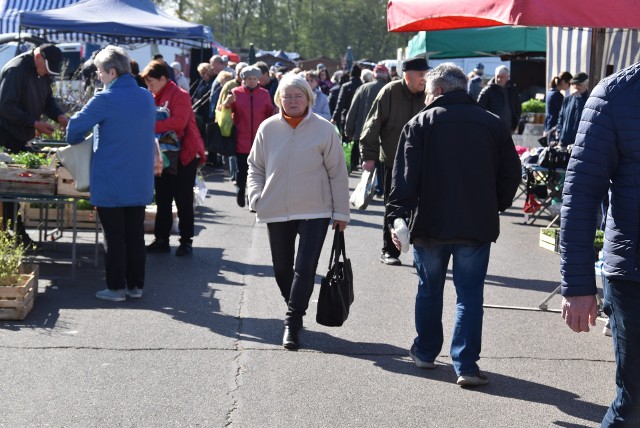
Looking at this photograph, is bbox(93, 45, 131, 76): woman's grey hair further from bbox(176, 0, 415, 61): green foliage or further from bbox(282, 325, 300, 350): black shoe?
bbox(176, 0, 415, 61): green foliage

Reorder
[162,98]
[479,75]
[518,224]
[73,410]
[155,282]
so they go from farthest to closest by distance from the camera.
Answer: [479,75]
[518,224]
[162,98]
[155,282]
[73,410]

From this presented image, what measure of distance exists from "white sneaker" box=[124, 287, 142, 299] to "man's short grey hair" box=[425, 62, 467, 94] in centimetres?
317

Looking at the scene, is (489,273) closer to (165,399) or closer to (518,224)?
(518,224)

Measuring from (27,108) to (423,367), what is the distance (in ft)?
16.9

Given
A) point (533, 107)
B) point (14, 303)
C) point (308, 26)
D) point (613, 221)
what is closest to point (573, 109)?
point (533, 107)

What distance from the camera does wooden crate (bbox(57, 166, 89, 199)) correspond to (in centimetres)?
873

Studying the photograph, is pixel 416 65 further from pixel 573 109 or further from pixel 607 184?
pixel 607 184

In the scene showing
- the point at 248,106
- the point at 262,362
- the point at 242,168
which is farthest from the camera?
the point at 242,168

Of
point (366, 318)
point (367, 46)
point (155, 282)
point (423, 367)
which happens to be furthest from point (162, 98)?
point (367, 46)

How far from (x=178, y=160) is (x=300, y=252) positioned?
11.3ft

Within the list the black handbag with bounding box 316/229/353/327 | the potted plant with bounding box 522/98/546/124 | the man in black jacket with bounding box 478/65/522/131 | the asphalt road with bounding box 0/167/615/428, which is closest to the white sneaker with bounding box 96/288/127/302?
the asphalt road with bounding box 0/167/615/428

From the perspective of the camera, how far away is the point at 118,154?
813 cm

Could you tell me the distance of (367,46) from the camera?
8712 cm

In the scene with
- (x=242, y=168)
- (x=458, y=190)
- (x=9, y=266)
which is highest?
(x=458, y=190)
